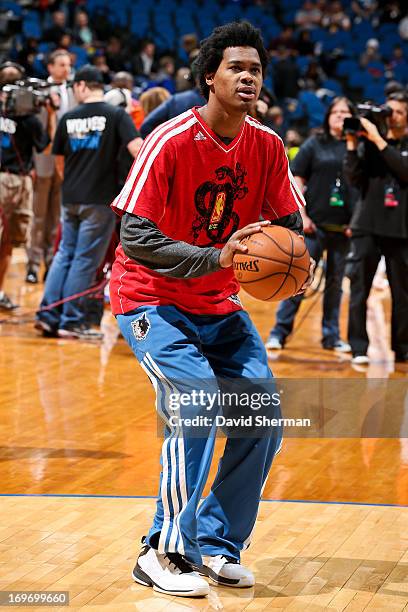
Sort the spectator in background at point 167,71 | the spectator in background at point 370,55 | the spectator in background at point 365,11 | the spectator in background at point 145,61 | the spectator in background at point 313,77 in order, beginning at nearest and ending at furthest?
1. the spectator in background at point 167,71
2. the spectator in background at point 145,61
3. the spectator in background at point 313,77
4. the spectator in background at point 370,55
5. the spectator in background at point 365,11

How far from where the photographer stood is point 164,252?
3764 mm

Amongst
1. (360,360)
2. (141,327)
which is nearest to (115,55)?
(360,360)

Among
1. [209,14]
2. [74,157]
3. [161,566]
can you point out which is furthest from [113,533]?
[209,14]

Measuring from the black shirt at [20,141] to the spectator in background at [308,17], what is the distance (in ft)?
42.1

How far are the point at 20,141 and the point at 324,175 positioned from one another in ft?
9.13

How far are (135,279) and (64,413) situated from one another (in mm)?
2603

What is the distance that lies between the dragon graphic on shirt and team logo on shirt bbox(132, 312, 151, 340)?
354 mm

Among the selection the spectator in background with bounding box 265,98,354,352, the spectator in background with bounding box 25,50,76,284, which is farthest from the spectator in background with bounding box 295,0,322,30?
the spectator in background with bounding box 265,98,354,352

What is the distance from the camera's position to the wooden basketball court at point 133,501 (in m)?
3.87

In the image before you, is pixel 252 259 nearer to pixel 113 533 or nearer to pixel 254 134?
pixel 254 134

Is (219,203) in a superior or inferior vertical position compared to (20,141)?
inferior

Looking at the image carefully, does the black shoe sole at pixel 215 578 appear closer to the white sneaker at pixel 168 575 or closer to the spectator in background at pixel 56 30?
the white sneaker at pixel 168 575

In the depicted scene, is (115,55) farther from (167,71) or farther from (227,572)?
(227,572)

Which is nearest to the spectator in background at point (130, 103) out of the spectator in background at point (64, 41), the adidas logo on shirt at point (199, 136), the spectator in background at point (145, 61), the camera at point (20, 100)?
the camera at point (20, 100)
